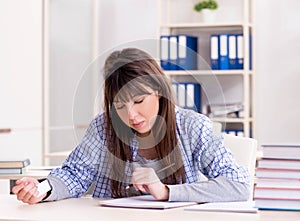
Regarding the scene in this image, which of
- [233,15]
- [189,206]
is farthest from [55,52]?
[189,206]

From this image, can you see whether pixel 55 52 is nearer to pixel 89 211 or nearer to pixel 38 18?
pixel 38 18

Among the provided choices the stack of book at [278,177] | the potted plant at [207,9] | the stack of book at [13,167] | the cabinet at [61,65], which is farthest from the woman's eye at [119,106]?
the potted plant at [207,9]

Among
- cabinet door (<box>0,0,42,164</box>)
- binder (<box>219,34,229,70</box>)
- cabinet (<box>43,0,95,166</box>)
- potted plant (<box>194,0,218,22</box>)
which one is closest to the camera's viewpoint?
cabinet door (<box>0,0,42,164</box>)

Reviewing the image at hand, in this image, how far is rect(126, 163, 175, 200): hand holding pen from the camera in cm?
174

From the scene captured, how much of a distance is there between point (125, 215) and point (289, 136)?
11.7 feet

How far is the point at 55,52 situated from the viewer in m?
4.84

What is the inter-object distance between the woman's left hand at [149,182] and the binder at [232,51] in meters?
3.14

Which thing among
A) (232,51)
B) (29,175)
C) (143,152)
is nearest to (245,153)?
(143,152)

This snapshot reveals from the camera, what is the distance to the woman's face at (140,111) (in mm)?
1716

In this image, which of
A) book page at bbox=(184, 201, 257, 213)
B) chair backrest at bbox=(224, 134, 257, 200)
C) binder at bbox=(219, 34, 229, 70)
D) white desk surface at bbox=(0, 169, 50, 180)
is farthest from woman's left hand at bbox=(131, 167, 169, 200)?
binder at bbox=(219, 34, 229, 70)

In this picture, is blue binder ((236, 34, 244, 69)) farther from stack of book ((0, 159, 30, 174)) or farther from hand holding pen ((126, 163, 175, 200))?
hand holding pen ((126, 163, 175, 200))

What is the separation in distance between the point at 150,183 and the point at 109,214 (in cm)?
17

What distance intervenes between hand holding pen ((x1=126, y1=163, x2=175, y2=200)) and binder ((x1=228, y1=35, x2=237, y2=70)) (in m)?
3.14

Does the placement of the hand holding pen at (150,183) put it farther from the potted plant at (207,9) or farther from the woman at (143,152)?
the potted plant at (207,9)
